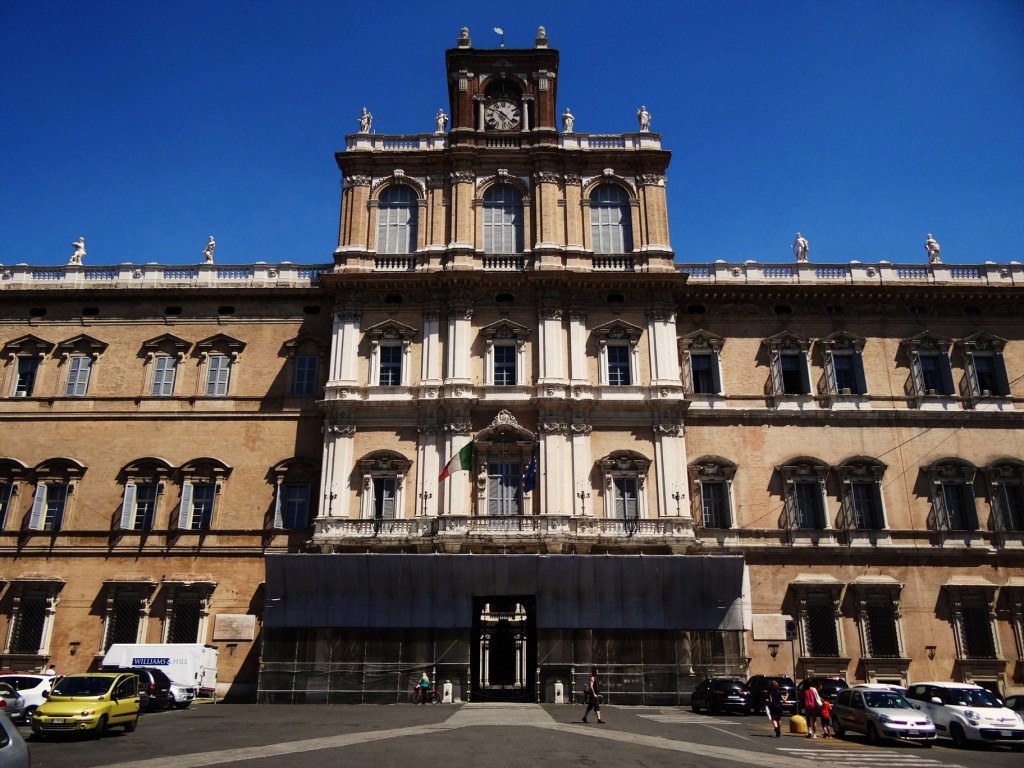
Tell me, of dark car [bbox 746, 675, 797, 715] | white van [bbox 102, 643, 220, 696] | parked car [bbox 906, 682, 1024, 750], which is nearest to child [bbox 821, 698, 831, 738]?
parked car [bbox 906, 682, 1024, 750]

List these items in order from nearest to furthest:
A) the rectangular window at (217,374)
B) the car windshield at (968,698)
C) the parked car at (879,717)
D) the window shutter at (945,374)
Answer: the parked car at (879,717) → the car windshield at (968,698) → the window shutter at (945,374) → the rectangular window at (217,374)

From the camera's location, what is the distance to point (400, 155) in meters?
38.2

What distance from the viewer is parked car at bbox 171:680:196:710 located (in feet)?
93.1

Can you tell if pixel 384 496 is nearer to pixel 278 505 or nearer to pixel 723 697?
pixel 278 505

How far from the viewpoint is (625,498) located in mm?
33250

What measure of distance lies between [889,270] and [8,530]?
42.1 meters

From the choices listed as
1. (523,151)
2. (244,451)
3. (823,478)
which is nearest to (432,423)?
(244,451)

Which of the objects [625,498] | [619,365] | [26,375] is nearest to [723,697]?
[625,498]

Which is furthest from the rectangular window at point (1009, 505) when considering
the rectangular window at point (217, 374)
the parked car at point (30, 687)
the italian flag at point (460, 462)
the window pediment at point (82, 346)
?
the italian flag at point (460, 462)

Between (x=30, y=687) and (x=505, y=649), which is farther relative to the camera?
(x=505, y=649)

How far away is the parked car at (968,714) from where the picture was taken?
2038 centimetres

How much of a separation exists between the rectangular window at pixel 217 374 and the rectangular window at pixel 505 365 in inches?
499

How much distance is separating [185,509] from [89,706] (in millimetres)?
15577

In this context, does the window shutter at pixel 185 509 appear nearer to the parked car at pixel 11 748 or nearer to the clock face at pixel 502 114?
the clock face at pixel 502 114
